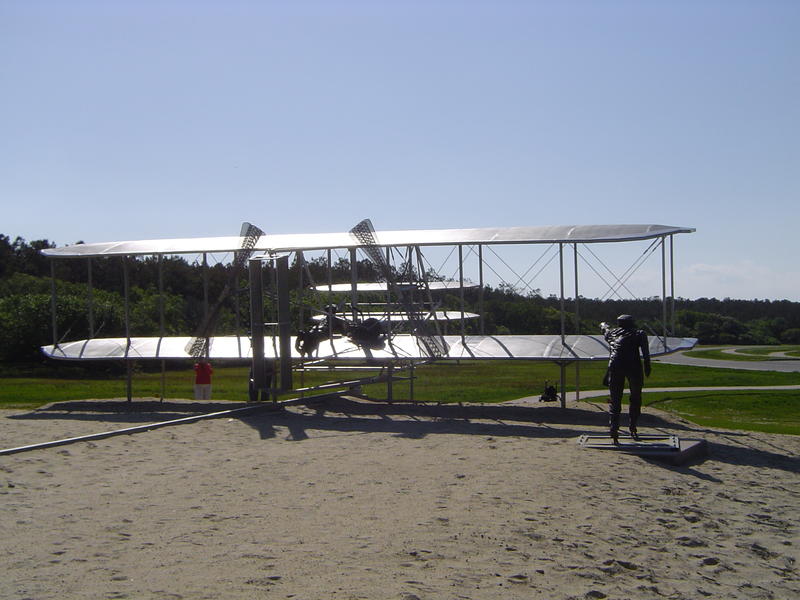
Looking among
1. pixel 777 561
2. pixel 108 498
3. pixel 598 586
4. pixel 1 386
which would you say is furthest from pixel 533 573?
pixel 1 386

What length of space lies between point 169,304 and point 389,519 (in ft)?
138

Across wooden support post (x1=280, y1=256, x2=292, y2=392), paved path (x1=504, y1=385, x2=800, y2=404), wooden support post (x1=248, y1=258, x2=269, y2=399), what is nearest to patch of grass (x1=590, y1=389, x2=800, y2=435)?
paved path (x1=504, y1=385, x2=800, y2=404)

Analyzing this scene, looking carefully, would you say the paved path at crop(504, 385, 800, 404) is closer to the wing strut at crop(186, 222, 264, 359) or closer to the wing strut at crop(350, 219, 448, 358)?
the wing strut at crop(350, 219, 448, 358)

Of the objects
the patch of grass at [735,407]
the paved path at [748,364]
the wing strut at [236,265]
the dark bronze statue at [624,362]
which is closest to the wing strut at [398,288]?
the wing strut at [236,265]

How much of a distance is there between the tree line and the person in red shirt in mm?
1873

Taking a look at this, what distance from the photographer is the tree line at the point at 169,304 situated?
1287 inches

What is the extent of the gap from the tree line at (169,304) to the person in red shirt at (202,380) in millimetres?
1873

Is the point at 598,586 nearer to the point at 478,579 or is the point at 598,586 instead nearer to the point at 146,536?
the point at 478,579

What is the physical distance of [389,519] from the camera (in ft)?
31.4

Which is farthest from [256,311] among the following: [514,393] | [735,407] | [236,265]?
[735,407]

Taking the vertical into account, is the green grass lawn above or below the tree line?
below

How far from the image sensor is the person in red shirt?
2408cm

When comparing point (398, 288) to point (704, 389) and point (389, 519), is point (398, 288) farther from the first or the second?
point (704, 389)

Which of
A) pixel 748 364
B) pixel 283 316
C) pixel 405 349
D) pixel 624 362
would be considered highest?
pixel 283 316
